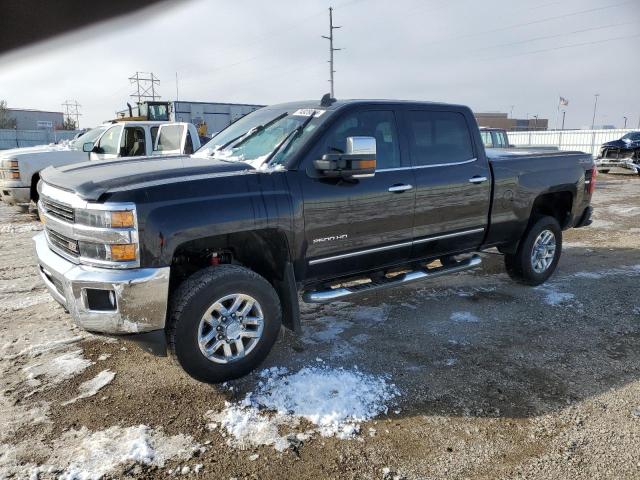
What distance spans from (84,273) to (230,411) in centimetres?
125

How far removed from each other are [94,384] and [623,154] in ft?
69.0

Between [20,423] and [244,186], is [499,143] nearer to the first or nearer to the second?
[244,186]

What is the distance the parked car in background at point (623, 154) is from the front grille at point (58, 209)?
20.5m

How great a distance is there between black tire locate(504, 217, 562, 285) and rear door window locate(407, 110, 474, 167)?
51.6 inches

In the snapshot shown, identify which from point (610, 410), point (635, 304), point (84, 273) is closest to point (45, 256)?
point (84, 273)

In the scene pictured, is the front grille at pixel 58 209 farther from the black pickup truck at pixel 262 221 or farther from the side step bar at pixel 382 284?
the side step bar at pixel 382 284

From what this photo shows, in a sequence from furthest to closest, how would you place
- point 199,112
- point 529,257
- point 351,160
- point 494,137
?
point 199,112
point 494,137
point 529,257
point 351,160

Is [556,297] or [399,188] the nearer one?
[399,188]

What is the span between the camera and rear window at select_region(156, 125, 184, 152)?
9.89 metres

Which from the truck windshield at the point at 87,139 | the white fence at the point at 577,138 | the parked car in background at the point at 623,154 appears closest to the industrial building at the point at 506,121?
the white fence at the point at 577,138

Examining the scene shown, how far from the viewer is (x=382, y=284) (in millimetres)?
4145

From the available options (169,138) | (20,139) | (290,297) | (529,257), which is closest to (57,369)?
(290,297)

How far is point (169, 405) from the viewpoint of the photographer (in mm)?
3193

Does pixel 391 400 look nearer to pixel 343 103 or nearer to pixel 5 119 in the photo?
pixel 343 103
